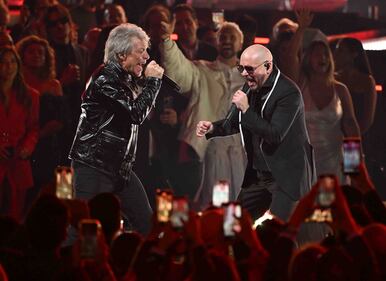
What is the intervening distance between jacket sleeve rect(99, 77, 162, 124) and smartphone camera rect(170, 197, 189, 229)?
467 centimetres

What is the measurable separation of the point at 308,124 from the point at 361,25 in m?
1.06

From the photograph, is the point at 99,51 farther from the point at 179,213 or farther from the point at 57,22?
the point at 179,213

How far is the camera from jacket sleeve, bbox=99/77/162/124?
9109 millimetres

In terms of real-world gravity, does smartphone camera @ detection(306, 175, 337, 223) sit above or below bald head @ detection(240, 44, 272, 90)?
below

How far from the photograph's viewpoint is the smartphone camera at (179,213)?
172 inches

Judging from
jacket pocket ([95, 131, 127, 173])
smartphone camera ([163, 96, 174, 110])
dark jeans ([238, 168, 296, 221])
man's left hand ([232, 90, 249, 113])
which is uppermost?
smartphone camera ([163, 96, 174, 110])

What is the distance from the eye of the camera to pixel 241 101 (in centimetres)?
871

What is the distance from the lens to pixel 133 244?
180 inches

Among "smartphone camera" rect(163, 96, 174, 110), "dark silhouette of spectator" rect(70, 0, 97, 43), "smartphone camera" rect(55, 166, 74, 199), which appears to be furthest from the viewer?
"smartphone camera" rect(163, 96, 174, 110)

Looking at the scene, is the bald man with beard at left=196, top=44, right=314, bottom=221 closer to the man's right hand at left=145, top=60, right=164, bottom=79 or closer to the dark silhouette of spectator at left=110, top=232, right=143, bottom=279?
Result: the man's right hand at left=145, top=60, right=164, bottom=79

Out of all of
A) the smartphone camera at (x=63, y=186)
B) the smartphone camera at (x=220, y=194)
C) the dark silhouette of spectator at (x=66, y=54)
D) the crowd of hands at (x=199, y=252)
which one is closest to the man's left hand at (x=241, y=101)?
the dark silhouette of spectator at (x=66, y=54)

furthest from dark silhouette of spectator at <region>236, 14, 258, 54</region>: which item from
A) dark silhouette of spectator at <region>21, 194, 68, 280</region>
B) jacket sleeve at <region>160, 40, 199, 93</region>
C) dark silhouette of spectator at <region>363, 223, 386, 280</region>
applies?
dark silhouette of spectator at <region>363, 223, 386, 280</region>

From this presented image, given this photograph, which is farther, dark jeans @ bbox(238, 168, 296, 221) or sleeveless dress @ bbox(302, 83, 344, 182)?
sleeveless dress @ bbox(302, 83, 344, 182)

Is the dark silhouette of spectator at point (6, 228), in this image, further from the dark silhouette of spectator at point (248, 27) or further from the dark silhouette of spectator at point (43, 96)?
the dark silhouette of spectator at point (248, 27)
